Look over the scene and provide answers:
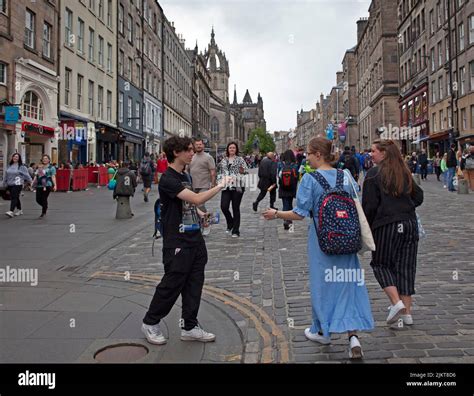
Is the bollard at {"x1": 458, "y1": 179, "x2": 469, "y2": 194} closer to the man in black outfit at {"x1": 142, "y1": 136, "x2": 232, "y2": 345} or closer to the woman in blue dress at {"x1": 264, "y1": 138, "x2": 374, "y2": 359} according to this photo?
the woman in blue dress at {"x1": 264, "y1": 138, "x2": 374, "y2": 359}

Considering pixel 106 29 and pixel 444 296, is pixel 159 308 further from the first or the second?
pixel 106 29

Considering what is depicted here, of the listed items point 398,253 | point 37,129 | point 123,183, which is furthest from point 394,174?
point 37,129

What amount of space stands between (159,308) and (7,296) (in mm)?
2562

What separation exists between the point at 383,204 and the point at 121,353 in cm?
263

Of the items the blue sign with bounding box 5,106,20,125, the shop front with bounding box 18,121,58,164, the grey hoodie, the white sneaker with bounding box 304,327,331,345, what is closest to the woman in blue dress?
the white sneaker with bounding box 304,327,331,345

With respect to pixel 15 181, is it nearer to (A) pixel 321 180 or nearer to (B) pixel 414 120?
(A) pixel 321 180

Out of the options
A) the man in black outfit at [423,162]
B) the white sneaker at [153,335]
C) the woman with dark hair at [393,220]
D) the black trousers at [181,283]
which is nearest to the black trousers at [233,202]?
the woman with dark hair at [393,220]

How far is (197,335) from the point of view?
4.25 m

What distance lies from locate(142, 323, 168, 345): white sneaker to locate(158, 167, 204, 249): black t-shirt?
2.33 ft

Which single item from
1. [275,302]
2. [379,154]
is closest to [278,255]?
[275,302]

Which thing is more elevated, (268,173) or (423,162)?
(423,162)

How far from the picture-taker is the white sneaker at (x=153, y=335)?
13.6 feet

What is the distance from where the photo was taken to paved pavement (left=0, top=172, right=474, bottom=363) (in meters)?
4.00

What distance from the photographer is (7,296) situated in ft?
18.8
